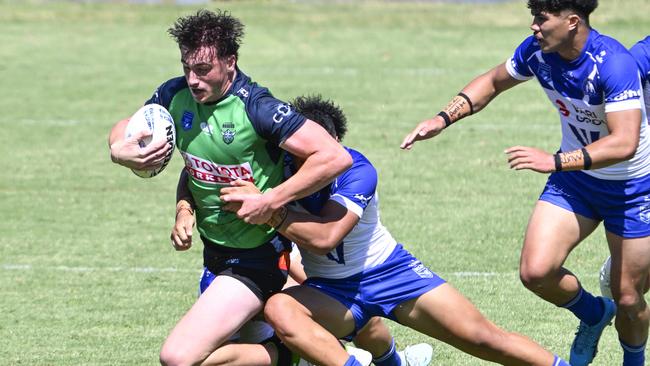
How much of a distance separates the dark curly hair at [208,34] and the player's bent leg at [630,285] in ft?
8.10

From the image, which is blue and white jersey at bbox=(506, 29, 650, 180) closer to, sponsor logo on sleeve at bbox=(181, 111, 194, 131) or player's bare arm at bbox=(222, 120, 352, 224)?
player's bare arm at bbox=(222, 120, 352, 224)

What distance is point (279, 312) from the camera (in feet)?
18.8

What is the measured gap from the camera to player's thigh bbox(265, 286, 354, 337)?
19.0 feet

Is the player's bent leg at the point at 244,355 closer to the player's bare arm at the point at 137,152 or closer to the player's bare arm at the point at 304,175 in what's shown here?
the player's bare arm at the point at 304,175

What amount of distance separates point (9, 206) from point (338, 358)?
597 cm

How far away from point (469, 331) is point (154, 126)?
1892 millimetres

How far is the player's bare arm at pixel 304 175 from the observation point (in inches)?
216

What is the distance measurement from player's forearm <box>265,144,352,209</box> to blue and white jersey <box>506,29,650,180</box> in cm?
151

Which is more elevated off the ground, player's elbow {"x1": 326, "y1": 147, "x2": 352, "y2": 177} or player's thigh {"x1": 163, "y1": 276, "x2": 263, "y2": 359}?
player's elbow {"x1": 326, "y1": 147, "x2": 352, "y2": 177}

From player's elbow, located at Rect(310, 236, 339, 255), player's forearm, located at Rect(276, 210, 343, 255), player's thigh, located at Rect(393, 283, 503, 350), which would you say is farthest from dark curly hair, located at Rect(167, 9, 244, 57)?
player's thigh, located at Rect(393, 283, 503, 350)

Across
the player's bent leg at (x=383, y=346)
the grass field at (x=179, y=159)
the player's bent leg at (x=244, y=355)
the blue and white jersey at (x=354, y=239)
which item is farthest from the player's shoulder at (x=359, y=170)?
the grass field at (x=179, y=159)

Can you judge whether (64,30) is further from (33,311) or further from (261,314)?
(261,314)

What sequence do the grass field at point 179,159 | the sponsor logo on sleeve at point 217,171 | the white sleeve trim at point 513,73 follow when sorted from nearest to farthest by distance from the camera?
1. the sponsor logo on sleeve at point 217,171
2. the white sleeve trim at point 513,73
3. the grass field at point 179,159

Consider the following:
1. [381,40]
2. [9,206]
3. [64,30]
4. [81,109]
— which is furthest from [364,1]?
[9,206]
